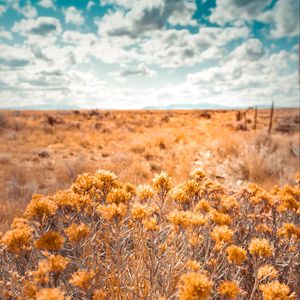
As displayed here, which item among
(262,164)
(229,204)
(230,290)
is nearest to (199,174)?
(229,204)

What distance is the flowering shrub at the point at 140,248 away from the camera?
1545 millimetres

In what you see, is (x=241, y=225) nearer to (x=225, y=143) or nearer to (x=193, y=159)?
(x=193, y=159)

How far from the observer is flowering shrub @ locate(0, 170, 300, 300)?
5.07ft

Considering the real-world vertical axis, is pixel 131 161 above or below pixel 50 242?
below

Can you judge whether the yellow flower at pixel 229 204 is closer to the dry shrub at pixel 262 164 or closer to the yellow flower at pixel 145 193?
the yellow flower at pixel 145 193

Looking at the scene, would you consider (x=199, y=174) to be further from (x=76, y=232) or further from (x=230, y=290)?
(x=76, y=232)

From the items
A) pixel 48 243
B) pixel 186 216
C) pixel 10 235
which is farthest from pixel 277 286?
pixel 10 235

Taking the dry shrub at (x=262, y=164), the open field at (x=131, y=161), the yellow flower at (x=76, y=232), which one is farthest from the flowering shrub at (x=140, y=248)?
the dry shrub at (x=262, y=164)

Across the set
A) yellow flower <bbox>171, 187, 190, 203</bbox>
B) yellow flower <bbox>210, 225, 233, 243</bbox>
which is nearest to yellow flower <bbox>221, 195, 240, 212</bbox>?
yellow flower <bbox>171, 187, 190, 203</bbox>

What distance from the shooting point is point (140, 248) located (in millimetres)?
2281

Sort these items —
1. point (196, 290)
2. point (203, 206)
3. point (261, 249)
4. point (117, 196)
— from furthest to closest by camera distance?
point (203, 206) < point (117, 196) < point (261, 249) < point (196, 290)

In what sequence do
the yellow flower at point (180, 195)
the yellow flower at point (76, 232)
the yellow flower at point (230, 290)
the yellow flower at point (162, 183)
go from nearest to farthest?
the yellow flower at point (230, 290), the yellow flower at point (76, 232), the yellow flower at point (162, 183), the yellow flower at point (180, 195)

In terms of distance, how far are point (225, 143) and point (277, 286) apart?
11.6 m

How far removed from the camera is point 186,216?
1.90 m
